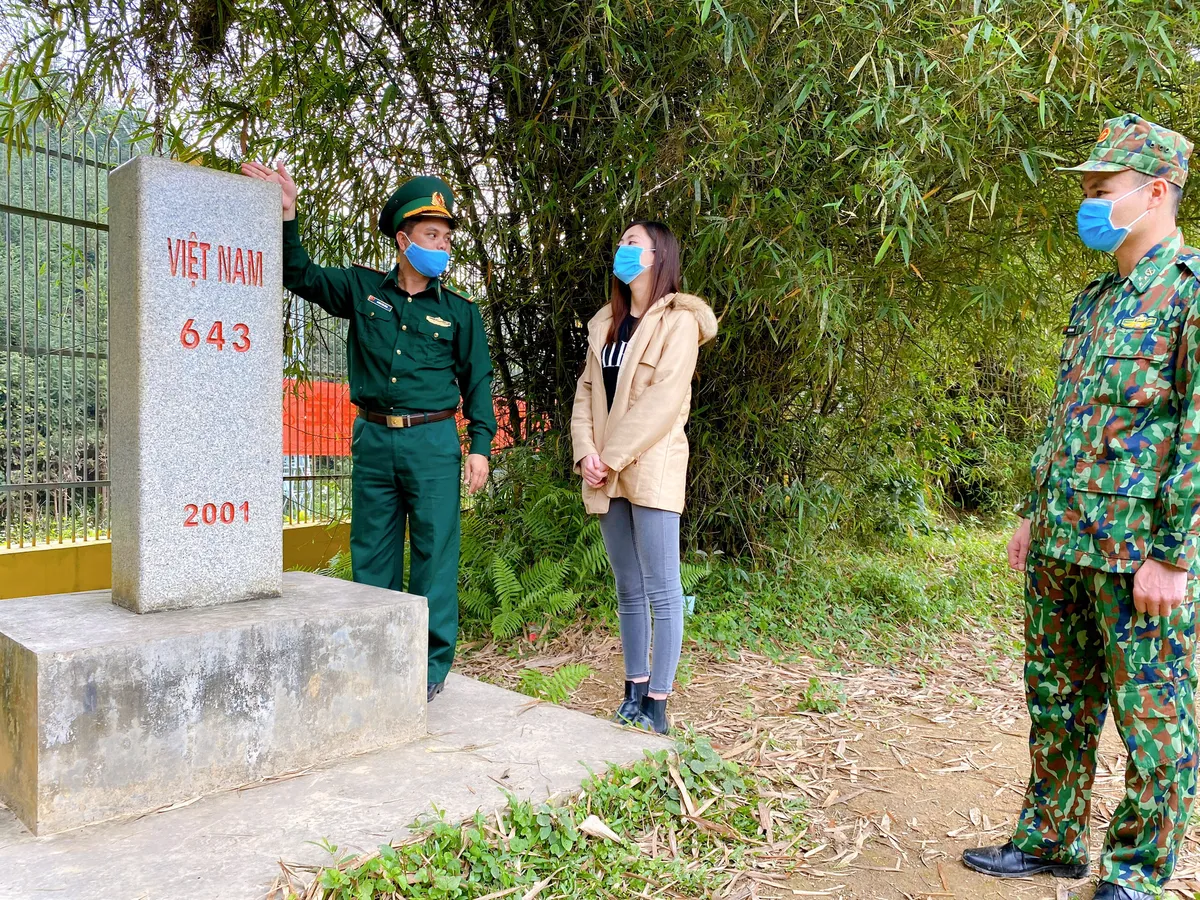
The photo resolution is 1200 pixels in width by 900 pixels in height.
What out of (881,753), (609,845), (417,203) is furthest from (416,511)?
(881,753)

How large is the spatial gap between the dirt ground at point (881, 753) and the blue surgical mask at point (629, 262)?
1.53 m

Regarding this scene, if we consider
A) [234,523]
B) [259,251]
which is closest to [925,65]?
[259,251]

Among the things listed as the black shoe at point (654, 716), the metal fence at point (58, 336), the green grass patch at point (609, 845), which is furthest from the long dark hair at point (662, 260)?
the metal fence at point (58, 336)

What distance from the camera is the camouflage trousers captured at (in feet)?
5.98

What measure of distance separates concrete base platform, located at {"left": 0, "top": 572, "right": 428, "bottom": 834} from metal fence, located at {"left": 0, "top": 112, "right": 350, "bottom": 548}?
2.30 m

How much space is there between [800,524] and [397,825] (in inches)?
114

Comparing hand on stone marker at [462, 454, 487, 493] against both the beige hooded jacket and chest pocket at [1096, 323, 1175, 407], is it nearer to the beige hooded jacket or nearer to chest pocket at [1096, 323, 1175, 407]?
the beige hooded jacket

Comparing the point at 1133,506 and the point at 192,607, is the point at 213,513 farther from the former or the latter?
the point at 1133,506

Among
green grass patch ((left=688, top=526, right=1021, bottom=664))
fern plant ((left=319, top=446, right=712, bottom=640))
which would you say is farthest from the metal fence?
green grass patch ((left=688, top=526, right=1021, bottom=664))

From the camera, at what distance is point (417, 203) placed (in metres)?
2.71

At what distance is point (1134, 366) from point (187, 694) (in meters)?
2.26

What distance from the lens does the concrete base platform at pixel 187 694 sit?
1.88 meters

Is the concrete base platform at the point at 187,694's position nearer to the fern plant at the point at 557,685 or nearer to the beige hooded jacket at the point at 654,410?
the fern plant at the point at 557,685

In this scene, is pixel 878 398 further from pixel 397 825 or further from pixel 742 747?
pixel 397 825
